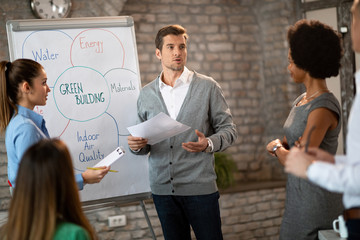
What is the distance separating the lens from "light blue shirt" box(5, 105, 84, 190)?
194 cm

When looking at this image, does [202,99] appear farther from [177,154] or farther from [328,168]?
[328,168]

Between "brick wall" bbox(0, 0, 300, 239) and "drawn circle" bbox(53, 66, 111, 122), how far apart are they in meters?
1.97

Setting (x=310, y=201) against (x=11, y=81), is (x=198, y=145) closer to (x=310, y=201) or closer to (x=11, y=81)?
(x=310, y=201)

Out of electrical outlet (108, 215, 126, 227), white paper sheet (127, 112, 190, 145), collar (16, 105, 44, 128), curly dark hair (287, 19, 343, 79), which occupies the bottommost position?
electrical outlet (108, 215, 126, 227)

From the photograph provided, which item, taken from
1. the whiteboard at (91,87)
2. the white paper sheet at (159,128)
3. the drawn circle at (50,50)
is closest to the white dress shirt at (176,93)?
the white paper sheet at (159,128)

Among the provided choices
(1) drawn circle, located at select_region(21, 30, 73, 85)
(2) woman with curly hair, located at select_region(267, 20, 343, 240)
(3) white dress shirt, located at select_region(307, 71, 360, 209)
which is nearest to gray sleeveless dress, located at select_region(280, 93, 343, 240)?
(2) woman with curly hair, located at select_region(267, 20, 343, 240)

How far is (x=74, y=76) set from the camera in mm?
2752

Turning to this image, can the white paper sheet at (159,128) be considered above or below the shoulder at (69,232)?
above

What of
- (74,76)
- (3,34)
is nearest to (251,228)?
(74,76)

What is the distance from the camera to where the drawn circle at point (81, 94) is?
2.72m

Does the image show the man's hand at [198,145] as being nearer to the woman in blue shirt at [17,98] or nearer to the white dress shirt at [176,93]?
the white dress shirt at [176,93]

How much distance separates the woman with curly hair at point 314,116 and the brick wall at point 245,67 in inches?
106

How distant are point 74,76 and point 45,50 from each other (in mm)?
226

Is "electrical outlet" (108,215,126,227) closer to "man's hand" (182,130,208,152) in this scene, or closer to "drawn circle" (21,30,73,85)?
"drawn circle" (21,30,73,85)
